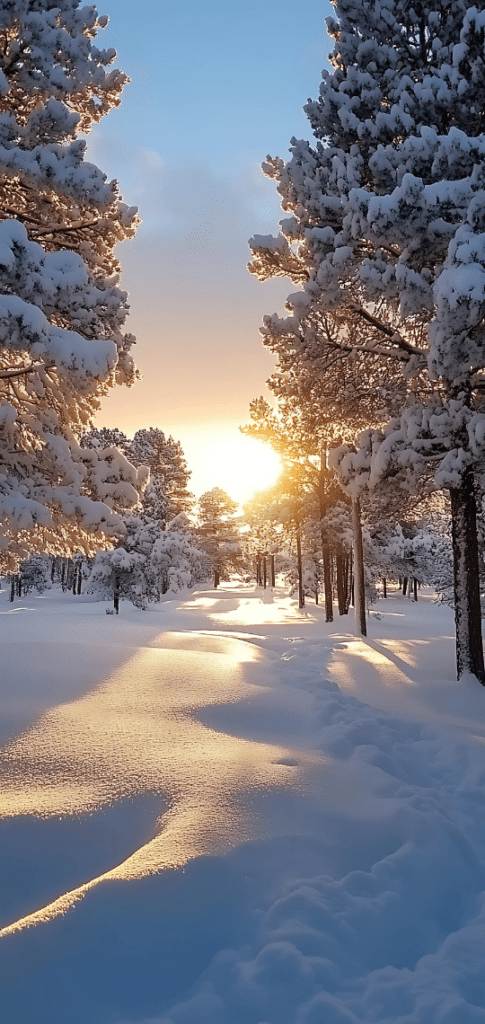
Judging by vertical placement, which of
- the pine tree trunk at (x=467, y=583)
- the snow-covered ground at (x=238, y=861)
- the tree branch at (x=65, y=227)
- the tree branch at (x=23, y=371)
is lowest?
the snow-covered ground at (x=238, y=861)

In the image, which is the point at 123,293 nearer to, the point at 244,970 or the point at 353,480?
the point at 353,480

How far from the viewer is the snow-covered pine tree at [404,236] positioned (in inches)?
295

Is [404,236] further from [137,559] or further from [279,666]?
[137,559]

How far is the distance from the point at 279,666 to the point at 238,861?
7.50 m

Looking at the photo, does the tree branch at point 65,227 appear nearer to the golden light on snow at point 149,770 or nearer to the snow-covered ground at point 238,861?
the snow-covered ground at point 238,861

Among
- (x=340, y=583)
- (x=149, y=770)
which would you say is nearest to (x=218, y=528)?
(x=340, y=583)

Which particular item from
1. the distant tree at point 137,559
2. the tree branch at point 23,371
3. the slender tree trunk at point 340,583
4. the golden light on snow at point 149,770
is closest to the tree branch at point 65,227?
the tree branch at point 23,371

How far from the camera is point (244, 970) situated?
2.62 metres

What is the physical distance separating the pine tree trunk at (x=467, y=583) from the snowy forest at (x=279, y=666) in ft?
0.12

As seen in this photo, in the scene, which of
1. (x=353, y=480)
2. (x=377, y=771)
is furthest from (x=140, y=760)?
(x=353, y=480)

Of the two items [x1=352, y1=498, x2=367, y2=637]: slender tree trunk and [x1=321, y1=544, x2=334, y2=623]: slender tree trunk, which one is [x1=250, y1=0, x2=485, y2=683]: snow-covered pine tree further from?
[x1=321, y1=544, x2=334, y2=623]: slender tree trunk

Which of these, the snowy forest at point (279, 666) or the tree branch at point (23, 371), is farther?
the tree branch at point (23, 371)

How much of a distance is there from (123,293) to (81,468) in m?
2.86

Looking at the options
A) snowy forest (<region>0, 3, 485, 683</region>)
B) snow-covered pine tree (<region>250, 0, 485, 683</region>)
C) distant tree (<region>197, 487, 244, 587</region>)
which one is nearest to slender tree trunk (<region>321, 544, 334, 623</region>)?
snowy forest (<region>0, 3, 485, 683</region>)
